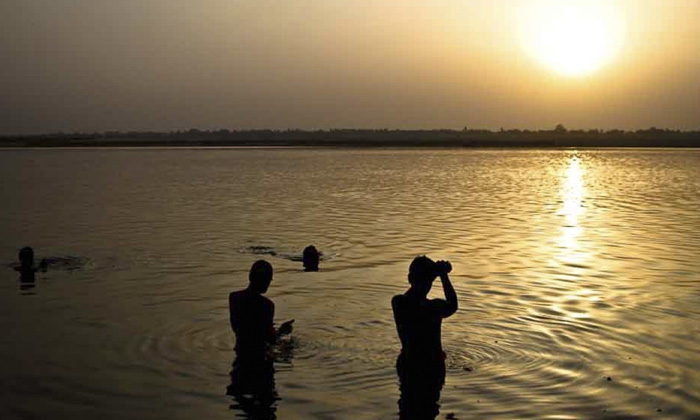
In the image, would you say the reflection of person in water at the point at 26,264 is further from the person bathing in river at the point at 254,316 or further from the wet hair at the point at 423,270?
the wet hair at the point at 423,270

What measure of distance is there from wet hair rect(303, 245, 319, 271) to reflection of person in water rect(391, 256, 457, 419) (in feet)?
32.4

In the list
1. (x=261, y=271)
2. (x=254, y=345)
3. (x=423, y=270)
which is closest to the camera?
(x=423, y=270)

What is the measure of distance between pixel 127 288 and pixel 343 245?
29.3ft

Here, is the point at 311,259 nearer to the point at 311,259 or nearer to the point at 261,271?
the point at 311,259

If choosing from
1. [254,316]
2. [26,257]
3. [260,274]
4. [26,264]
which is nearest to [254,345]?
[254,316]

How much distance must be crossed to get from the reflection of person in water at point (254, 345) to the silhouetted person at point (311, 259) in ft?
26.8

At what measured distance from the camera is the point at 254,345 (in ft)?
42.3

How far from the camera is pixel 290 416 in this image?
10.5m

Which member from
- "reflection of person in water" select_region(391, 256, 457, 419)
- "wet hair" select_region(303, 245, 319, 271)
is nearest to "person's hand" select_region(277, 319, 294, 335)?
"reflection of person in water" select_region(391, 256, 457, 419)

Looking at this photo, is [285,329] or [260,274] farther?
[285,329]

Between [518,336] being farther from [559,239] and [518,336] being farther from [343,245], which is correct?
[559,239]

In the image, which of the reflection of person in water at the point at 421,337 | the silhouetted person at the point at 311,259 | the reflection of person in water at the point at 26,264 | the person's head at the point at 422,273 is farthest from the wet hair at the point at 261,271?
the reflection of person in water at the point at 26,264

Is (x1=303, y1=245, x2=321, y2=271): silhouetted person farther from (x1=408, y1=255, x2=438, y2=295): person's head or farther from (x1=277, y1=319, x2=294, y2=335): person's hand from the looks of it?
(x1=408, y1=255, x2=438, y2=295): person's head

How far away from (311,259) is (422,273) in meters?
11.7
